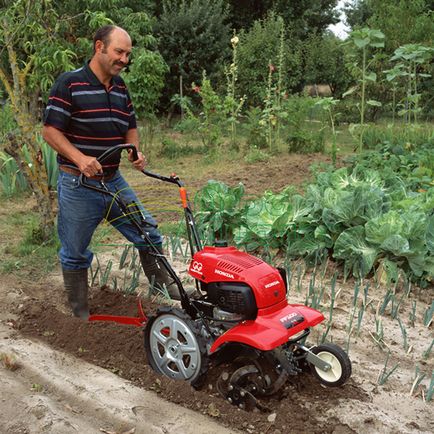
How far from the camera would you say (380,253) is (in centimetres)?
450

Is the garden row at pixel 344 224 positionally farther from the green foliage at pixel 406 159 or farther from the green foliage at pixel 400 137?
the green foliage at pixel 400 137

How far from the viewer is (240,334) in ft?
9.23

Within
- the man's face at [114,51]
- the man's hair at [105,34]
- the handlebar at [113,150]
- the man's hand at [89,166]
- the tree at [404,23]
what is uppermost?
the tree at [404,23]

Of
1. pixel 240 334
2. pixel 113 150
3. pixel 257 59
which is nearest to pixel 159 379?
pixel 240 334

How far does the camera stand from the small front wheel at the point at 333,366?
2.98m

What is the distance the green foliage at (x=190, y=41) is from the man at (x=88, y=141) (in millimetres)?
12482

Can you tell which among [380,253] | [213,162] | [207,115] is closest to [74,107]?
[380,253]

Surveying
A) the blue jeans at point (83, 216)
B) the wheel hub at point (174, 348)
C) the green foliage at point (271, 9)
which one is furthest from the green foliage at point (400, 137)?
the green foliage at point (271, 9)

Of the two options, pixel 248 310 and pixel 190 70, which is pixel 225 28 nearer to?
pixel 190 70

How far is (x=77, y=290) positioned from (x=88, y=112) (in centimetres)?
112

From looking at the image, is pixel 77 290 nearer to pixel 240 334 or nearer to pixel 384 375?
pixel 240 334

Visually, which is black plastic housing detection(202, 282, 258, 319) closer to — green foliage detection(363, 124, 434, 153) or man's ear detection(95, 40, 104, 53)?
man's ear detection(95, 40, 104, 53)

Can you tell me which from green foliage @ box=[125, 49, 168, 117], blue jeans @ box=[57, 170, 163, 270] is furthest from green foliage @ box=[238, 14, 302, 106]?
blue jeans @ box=[57, 170, 163, 270]

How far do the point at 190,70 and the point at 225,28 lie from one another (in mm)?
1673
